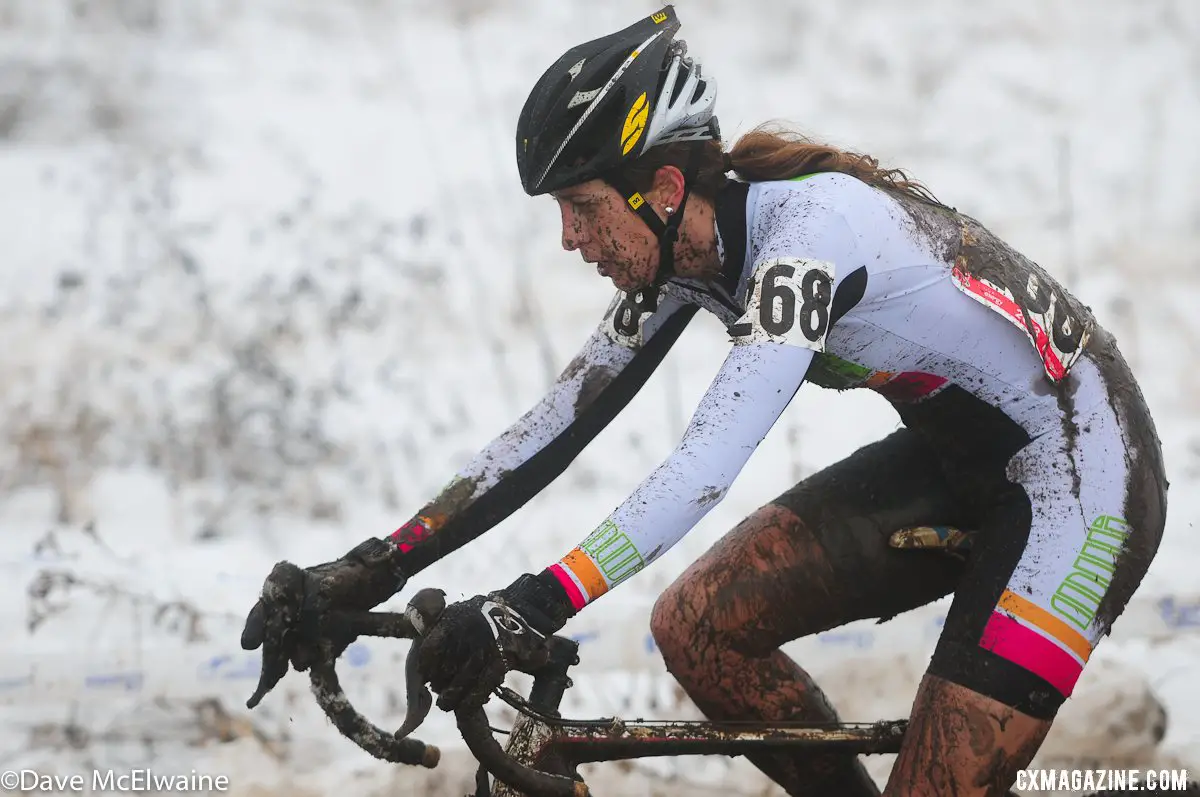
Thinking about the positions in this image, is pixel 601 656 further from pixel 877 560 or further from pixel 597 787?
pixel 877 560

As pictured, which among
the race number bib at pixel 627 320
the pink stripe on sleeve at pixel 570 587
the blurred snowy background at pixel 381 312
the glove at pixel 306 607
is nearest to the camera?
the pink stripe on sleeve at pixel 570 587

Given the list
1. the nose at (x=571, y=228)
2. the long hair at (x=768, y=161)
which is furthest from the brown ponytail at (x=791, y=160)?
the nose at (x=571, y=228)

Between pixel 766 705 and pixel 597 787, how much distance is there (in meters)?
1.46

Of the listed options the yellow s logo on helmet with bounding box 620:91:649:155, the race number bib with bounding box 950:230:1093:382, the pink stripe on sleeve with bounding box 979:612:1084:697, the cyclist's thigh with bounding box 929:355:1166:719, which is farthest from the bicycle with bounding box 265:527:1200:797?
the yellow s logo on helmet with bounding box 620:91:649:155

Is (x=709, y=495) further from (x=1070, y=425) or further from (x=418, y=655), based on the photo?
(x=1070, y=425)

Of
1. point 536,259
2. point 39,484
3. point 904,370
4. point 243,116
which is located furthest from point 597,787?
point 243,116

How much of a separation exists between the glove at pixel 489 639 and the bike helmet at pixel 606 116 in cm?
83

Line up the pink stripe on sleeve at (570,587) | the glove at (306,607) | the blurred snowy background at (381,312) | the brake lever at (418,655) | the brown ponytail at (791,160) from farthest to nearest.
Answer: the blurred snowy background at (381,312) → the brown ponytail at (791,160) → the glove at (306,607) → the pink stripe on sleeve at (570,587) → the brake lever at (418,655)

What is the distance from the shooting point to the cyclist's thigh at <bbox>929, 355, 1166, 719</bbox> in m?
2.71

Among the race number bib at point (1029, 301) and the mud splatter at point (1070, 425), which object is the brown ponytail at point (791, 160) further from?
the mud splatter at point (1070, 425)

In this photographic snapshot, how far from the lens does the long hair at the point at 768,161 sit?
286 centimetres

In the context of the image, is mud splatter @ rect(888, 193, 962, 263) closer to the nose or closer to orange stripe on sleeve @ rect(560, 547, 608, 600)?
the nose

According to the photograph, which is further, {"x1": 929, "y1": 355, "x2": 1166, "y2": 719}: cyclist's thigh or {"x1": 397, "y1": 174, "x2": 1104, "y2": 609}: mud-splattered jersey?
{"x1": 929, "y1": 355, "x2": 1166, "y2": 719}: cyclist's thigh

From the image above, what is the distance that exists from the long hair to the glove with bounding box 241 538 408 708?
3.49 feet
